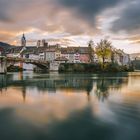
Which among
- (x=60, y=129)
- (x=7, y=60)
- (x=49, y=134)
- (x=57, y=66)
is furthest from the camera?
(x=57, y=66)

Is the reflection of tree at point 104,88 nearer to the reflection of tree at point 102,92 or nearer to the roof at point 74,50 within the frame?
the reflection of tree at point 102,92

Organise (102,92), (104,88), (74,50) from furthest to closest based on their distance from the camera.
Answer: (74,50) < (104,88) < (102,92)

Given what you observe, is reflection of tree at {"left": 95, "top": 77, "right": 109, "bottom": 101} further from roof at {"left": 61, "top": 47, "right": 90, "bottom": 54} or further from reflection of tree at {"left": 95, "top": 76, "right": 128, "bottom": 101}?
roof at {"left": 61, "top": 47, "right": 90, "bottom": 54}

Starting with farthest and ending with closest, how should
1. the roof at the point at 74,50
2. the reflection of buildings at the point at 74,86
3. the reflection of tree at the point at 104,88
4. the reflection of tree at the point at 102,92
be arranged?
the roof at the point at 74,50
the reflection of buildings at the point at 74,86
the reflection of tree at the point at 104,88
the reflection of tree at the point at 102,92

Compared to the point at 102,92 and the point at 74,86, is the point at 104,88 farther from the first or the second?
the point at 74,86

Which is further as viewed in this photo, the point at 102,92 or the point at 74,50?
the point at 74,50

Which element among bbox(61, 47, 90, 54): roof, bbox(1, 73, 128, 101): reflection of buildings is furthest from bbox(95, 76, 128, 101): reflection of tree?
bbox(61, 47, 90, 54): roof

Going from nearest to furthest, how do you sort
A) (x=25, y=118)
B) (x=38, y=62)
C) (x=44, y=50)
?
(x=25, y=118) → (x=38, y=62) → (x=44, y=50)

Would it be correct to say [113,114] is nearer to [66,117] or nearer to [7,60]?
[66,117]

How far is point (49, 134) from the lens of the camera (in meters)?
13.5

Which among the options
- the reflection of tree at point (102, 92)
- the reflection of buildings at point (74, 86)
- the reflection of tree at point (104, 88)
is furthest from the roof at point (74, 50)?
the reflection of tree at point (102, 92)

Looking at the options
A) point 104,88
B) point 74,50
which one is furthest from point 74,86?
point 74,50

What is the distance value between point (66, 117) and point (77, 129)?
10.2ft

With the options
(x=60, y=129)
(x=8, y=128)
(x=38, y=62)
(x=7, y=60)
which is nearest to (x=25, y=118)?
(x=8, y=128)
